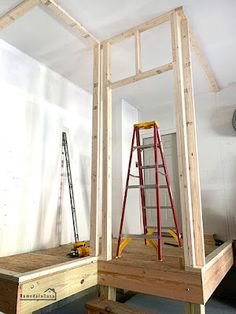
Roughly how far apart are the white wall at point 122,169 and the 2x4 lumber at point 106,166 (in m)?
1.76

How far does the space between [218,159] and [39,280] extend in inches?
129

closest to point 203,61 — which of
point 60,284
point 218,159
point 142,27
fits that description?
point 142,27

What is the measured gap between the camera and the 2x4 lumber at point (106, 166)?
2.24 meters

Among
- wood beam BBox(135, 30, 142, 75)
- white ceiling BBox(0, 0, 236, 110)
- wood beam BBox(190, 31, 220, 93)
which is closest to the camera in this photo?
white ceiling BBox(0, 0, 236, 110)

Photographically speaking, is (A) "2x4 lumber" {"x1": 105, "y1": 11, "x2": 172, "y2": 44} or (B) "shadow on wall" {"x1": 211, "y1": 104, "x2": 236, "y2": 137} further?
(B) "shadow on wall" {"x1": 211, "y1": 104, "x2": 236, "y2": 137}

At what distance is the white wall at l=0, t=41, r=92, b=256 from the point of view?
2.65m

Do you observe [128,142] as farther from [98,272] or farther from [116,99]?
[98,272]

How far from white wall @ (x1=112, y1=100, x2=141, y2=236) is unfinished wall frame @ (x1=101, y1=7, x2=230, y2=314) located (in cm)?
180

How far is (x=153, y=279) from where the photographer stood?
77.0 inches

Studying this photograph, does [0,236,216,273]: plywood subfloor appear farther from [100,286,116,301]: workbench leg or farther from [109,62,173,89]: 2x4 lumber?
[109,62,173,89]: 2x4 lumber

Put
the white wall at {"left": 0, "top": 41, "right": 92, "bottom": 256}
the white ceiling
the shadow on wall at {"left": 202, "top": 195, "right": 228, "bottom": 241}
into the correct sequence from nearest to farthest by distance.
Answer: the white ceiling → the white wall at {"left": 0, "top": 41, "right": 92, "bottom": 256} → the shadow on wall at {"left": 202, "top": 195, "right": 228, "bottom": 241}

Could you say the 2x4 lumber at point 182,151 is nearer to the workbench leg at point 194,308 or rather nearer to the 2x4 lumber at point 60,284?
the workbench leg at point 194,308

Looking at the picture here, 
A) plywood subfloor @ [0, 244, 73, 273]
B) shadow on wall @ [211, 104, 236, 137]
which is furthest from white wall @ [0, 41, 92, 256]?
shadow on wall @ [211, 104, 236, 137]

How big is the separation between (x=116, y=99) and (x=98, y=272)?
121 inches
